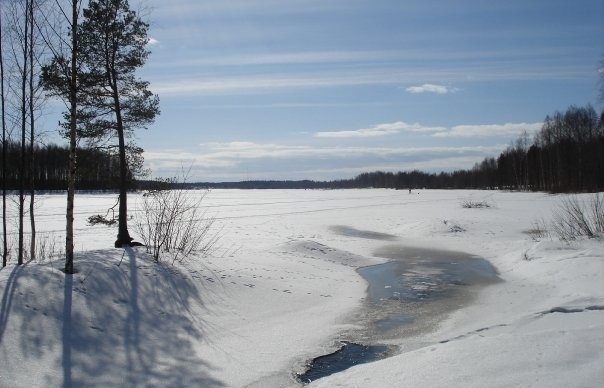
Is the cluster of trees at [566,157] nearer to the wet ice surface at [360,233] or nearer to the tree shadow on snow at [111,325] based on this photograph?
the wet ice surface at [360,233]

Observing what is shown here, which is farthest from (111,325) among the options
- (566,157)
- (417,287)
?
(566,157)

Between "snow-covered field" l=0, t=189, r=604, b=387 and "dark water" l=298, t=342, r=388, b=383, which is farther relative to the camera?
"dark water" l=298, t=342, r=388, b=383

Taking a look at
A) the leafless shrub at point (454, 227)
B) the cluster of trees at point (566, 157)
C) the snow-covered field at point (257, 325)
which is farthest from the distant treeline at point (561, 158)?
the snow-covered field at point (257, 325)

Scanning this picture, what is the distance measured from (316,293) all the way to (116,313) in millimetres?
5436

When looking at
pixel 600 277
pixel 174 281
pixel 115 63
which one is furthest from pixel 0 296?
pixel 600 277

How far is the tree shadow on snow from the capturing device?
21.7 ft

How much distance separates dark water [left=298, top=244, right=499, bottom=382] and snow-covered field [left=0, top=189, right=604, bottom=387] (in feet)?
1.18

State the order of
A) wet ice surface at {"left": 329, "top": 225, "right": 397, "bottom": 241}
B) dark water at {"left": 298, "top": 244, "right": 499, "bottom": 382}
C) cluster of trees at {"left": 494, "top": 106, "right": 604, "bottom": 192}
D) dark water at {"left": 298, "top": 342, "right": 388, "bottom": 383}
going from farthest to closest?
cluster of trees at {"left": 494, "top": 106, "right": 604, "bottom": 192} → wet ice surface at {"left": 329, "top": 225, "right": 397, "bottom": 241} → dark water at {"left": 298, "top": 244, "right": 499, "bottom": 382} → dark water at {"left": 298, "top": 342, "right": 388, "bottom": 383}

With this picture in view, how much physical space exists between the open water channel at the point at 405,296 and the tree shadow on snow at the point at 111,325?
2.23m

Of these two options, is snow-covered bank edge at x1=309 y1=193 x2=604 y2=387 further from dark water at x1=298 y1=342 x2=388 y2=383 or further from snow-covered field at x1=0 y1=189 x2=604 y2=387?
dark water at x1=298 y1=342 x2=388 y2=383

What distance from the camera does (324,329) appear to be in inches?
373

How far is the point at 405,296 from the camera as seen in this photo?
12.3 m

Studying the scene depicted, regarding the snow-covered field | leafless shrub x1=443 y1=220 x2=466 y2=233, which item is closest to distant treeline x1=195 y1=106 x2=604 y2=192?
leafless shrub x1=443 y1=220 x2=466 y2=233

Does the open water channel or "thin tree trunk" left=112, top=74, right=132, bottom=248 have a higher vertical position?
"thin tree trunk" left=112, top=74, right=132, bottom=248
